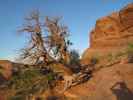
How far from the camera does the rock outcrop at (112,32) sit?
86.0 feet

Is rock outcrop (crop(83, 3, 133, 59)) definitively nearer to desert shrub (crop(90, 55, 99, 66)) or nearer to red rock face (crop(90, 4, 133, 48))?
red rock face (crop(90, 4, 133, 48))

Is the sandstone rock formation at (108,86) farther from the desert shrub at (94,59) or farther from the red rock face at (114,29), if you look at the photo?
the red rock face at (114,29)

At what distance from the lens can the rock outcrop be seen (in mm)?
26203

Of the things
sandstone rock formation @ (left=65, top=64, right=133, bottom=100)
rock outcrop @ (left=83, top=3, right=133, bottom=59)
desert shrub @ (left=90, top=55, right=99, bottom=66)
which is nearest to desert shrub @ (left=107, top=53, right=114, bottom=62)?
rock outcrop @ (left=83, top=3, right=133, bottom=59)

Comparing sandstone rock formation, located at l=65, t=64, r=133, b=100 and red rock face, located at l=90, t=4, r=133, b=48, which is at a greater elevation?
red rock face, located at l=90, t=4, r=133, b=48

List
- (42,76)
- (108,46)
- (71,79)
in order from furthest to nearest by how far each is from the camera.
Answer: (108,46) < (42,76) < (71,79)

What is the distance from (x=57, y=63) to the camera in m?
21.9

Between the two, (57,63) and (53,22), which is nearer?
(57,63)

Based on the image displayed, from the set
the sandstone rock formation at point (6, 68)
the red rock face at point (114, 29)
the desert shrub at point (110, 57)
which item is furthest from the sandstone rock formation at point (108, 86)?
the sandstone rock formation at point (6, 68)

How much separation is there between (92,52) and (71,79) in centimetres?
1047

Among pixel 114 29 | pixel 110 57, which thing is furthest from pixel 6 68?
pixel 114 29

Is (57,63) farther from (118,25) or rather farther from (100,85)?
(118,25)

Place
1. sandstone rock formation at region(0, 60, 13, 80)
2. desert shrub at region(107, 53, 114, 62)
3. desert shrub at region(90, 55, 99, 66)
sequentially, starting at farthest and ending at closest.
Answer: sandstone rock formation at region(0, 60, 13, 80) → desert shrub at region(90, 55, 99, 66) → desert shrub at region(107, 53, 114, 62)

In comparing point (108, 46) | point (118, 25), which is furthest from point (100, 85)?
point (118, 25)
